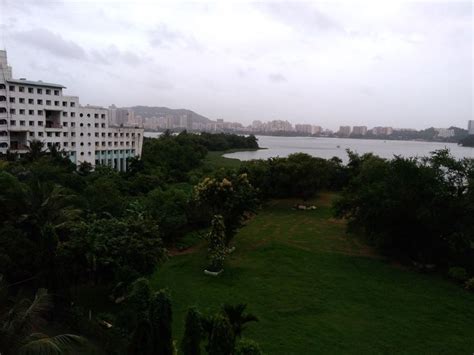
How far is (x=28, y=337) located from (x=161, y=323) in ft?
8.48

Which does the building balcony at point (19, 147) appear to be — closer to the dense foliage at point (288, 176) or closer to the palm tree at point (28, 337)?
the dense foliage at point (288, 176)

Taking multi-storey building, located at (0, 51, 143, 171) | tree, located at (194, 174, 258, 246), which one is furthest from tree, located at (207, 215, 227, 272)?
multi-storey building, located at (0, 51, 143, 171)

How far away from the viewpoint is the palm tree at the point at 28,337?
19.7ft

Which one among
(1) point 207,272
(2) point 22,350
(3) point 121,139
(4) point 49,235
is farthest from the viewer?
(3) point 121,139

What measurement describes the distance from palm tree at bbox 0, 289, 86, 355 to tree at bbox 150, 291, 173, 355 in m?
1.38

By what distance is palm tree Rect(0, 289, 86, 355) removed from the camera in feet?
19.7

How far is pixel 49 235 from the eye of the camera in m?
11.8

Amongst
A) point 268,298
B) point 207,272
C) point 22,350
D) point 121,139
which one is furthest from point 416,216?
point 121,139

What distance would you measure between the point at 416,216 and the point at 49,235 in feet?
48.5

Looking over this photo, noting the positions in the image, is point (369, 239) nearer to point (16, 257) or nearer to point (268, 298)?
point (268, 298)

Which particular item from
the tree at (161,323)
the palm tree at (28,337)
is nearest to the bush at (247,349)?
the tree at (161,323)

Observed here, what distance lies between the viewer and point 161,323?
27.2 feet

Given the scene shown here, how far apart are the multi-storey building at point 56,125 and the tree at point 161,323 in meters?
32.4

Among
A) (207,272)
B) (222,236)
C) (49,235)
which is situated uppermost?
(49,235)
